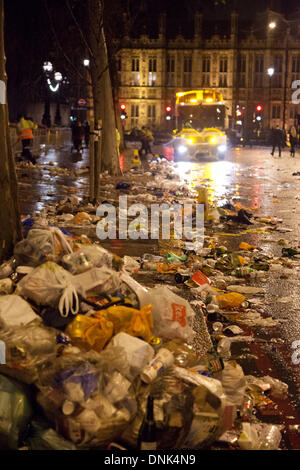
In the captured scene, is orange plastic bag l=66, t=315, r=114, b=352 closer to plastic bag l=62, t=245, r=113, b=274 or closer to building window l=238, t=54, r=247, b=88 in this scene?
plastic bag l=62, t=245, r=113, b=274

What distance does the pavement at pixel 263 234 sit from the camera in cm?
493

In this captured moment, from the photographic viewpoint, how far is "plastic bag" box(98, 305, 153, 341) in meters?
4.24

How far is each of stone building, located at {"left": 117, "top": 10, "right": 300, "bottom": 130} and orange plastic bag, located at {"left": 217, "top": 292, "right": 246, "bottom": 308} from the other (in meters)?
78.6

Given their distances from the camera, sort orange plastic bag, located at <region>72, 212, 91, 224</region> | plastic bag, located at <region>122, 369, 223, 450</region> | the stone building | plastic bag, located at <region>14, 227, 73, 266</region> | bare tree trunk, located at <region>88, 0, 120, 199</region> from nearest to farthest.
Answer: plastic bag, located at <region>122, 369, 223, 450</region> → plastic bag, located at <region>14, 227, 73, 266</region> → orange plastic bag, located at <region>72, 212, 91, 224</region> → bare tree trunk, located at <region>88, 0, 120, 199</region> → the stone building

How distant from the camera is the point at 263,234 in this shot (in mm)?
10547

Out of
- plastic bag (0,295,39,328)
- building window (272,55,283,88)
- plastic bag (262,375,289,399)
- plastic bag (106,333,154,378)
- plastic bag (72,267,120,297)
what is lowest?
plastic bag (262,375,289,399)

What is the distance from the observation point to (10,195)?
249 inches

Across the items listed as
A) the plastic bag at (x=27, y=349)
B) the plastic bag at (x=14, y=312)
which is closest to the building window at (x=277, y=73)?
the plastic bag at (x=14, y=312)

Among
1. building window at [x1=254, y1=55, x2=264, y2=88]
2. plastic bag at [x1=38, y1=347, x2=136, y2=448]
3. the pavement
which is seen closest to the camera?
plastic bag at [x1=38, y1=347, x2=136, y2=448]

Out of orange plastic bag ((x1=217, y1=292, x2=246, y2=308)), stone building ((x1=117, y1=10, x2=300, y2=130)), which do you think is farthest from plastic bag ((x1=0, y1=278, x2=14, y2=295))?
stone building ((x1=117, y1=10, x2=300, y2=130))

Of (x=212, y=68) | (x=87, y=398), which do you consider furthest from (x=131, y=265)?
(x=212, y=68)

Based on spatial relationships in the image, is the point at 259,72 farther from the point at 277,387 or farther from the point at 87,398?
the point at 87,398

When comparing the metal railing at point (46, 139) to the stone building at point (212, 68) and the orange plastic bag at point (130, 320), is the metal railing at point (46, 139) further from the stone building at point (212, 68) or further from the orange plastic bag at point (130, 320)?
the stone building at point (212, 68)

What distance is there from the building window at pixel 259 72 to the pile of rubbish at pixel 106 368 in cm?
8301
